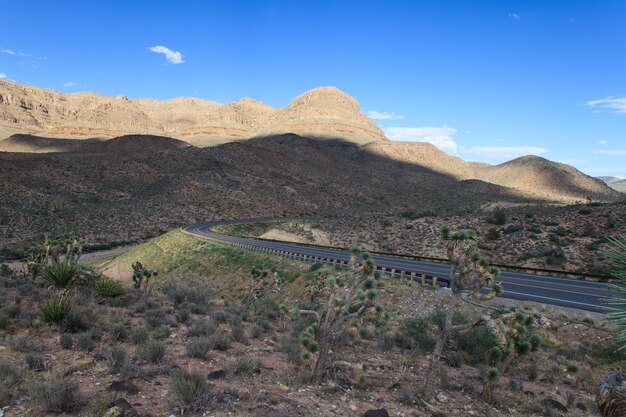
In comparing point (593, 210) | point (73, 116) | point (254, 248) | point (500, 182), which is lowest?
point (254, 248)

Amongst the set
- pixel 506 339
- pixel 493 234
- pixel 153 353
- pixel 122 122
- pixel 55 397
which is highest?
pixel 122 122

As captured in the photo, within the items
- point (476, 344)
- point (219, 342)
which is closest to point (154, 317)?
point (219, 342)

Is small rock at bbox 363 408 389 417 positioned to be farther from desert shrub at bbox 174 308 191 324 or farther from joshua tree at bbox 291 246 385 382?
desert shrub at bbox 174 308 191 324

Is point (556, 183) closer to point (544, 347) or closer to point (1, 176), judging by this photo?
point (544, 347)

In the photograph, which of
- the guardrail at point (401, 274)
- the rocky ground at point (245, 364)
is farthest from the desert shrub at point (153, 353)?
the guardrail at point (401, 274)

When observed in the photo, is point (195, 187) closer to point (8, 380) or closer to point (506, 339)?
point (8, 380)

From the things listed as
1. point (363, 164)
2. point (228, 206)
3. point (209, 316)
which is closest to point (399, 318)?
point (209, 316)
